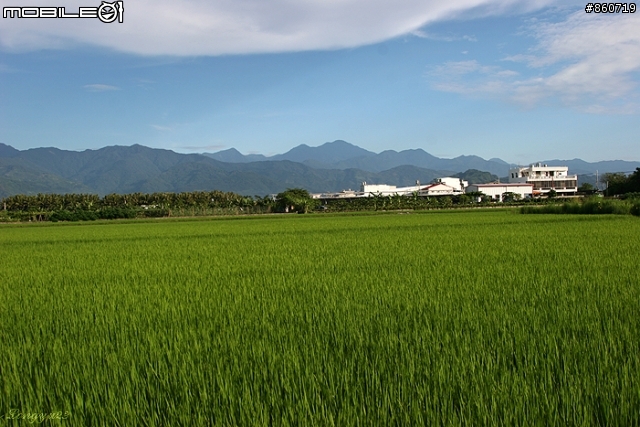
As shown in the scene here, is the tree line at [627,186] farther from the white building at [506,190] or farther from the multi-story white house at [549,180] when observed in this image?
the multi-story white house at [549,180]

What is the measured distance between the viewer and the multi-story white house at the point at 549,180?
87.2m

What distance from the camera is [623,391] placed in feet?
8.14

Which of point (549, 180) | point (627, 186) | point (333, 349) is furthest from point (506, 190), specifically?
point (333, 349)

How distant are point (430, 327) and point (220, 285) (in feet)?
11.5

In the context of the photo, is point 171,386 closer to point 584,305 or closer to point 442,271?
point 584,305

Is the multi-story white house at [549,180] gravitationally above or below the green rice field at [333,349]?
above

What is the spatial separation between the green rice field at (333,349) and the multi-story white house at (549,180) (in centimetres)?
8725

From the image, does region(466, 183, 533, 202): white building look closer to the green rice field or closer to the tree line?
the tree line

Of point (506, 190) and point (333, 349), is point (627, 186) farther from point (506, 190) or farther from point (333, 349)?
point (333, 349)

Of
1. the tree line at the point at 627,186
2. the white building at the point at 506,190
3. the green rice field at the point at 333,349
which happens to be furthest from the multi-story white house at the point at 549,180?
the green rice field at the point at 333,349

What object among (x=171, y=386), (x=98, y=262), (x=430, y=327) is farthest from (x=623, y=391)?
(x=98, y=262)

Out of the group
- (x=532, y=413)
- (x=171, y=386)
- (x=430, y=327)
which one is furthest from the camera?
(x=430, y=327)

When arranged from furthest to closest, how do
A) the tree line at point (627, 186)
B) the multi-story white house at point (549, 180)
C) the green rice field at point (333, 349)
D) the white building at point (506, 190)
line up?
the multi-story white house at point (549, 180)
the white building at point (506, 190)
the tree line at point (627, 186)
the green rice field at point (333, 349)

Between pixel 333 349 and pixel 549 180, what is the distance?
94.9 meters
